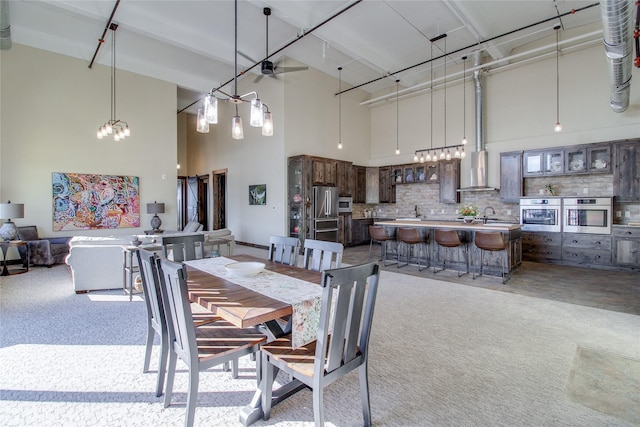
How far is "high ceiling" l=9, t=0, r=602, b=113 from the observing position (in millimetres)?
5465

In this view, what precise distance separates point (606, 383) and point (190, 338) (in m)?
2.93

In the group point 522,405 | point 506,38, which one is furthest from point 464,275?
point 506,38

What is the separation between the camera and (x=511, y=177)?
23.0 feet

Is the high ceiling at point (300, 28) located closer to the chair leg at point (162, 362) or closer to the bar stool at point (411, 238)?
the bar stool at point (411, 238)

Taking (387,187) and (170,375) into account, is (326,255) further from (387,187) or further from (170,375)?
(387,187)

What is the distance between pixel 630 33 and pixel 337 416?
5263 mm

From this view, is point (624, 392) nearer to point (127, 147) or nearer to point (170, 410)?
point (170, 410)

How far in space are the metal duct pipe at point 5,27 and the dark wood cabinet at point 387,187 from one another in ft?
28.4

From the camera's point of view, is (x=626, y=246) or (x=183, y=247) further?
(x=626, y=246)

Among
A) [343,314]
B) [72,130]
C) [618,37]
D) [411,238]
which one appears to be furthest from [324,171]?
[343,314]

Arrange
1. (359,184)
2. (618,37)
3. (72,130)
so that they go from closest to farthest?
(618,37) < (72,130) < (359,184)

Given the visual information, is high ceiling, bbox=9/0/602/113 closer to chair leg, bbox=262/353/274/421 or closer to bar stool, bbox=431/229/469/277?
bar stool, bbox=431/229/469/277

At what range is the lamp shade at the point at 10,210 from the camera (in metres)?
5.27

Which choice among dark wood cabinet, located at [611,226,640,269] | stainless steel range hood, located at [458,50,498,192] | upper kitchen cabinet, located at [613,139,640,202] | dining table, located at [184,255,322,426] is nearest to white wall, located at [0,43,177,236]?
dining table, located at [184,255,322,426]
